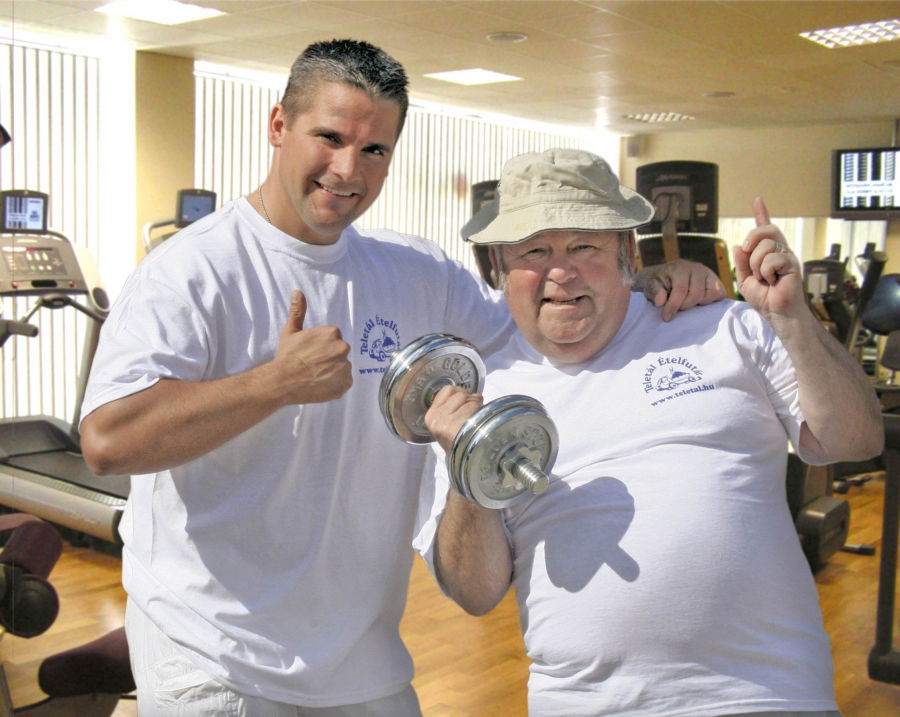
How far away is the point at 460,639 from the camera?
3.86m

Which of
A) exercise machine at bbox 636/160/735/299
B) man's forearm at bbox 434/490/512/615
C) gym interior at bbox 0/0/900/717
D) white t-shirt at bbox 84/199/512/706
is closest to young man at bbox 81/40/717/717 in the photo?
white t-shirt at bbox 84/199/512/706

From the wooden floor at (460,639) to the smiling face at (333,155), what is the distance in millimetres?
1495

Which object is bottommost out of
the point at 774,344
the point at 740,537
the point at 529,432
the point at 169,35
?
the point at 740,537

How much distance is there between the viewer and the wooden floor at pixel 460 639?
3248mm

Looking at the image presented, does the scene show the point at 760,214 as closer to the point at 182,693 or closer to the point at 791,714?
the point at 791,714

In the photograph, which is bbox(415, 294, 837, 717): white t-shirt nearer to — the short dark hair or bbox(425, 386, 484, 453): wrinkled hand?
bbox(425, 386, 484, 453): wrinkled hand

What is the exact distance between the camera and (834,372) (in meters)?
1.48

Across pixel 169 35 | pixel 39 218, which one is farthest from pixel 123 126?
pixel 39 218

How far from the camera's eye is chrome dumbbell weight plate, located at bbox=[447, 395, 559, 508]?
4.31 feet

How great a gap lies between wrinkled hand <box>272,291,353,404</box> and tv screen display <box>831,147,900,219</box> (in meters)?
7.13

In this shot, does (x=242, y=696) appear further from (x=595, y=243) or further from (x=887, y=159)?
(x=887, y=159)

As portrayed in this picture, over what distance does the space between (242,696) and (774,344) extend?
1.02 meters

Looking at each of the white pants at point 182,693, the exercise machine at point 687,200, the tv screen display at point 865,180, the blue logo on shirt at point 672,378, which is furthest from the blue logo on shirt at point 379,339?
the tv screen display at point 865,180

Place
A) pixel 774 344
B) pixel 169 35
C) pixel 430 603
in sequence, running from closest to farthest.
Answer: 1. pixel 774 344
2. pixel 430 603
3. pixel 169 35
